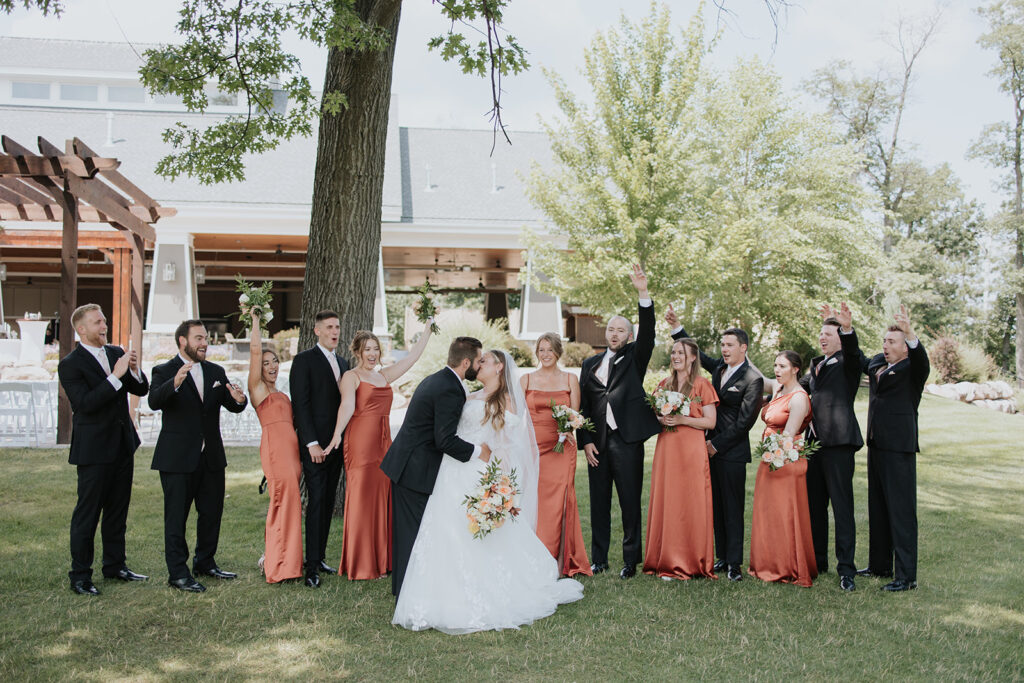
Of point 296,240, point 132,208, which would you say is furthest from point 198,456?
point 296,240

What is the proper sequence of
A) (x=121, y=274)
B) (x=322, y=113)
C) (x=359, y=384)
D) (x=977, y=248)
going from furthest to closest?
(x=977, y=248)
(x=121, y=274)
(x=322, y=113)
(x=359, y=384)

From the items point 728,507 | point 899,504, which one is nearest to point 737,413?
point 728,507

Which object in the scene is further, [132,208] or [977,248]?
[977,248]

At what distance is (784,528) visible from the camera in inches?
243

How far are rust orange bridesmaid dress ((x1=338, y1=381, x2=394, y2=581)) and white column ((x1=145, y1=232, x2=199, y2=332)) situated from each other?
16.8 meters

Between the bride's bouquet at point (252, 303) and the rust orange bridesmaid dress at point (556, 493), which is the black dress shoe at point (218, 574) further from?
the rust orange bridesmaid dress at point (556, 493)

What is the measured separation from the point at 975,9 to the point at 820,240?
56.2 feet

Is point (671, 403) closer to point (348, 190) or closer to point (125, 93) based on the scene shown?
point (348, 190)

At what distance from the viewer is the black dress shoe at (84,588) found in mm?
5672

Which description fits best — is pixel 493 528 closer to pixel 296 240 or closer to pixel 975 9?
pixel 296 240

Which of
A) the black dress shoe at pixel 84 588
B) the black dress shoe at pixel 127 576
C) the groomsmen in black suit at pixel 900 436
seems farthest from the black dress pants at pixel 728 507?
the black dress shoe at pixel 84 588

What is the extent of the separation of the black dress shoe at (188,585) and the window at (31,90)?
3174cm

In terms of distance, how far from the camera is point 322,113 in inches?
315

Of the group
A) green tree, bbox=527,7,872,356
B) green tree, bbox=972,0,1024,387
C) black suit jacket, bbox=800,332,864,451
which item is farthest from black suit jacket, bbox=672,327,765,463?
green tree, bbox=972,0,1024,387
